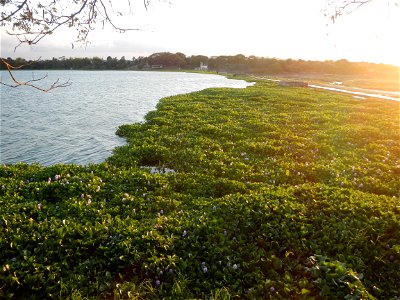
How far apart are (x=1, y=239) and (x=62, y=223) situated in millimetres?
1232

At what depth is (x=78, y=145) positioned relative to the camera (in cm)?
1783

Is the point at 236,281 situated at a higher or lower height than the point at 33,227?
lower

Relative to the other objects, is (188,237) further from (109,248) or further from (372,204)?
(372,204)

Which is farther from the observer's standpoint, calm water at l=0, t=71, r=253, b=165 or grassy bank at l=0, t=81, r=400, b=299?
calm water at l=0, t=71, r=253, b=165

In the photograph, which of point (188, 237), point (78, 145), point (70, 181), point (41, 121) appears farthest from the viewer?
point (41, 121)

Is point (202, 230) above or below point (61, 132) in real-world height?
above

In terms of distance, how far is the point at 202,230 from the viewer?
7.29 meters

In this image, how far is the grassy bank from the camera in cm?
577

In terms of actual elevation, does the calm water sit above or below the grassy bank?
below

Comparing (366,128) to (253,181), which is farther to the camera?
(366,128)

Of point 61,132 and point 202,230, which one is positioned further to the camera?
Answer: point 61,132

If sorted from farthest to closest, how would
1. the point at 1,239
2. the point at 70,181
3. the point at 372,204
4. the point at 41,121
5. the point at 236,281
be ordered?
the point at 41,121
the point at 70,181
the point at 372,204
the point at 1,239
the point at 236,281

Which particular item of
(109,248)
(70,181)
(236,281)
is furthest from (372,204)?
(70,181)

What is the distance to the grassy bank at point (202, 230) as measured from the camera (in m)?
5.77
